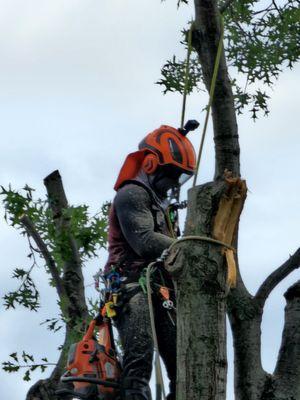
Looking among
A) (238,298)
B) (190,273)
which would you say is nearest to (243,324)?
(238,298)

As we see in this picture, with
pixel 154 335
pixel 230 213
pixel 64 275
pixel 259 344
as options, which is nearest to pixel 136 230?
pixel 154 335

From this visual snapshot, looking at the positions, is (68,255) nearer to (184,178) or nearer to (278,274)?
(278,274)

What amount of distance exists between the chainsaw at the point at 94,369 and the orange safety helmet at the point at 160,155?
1.06 meters

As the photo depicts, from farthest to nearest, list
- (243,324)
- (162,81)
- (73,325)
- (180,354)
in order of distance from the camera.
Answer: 1. (162,81)
2. (73,325)
3. (243,324)
4. (180,354)

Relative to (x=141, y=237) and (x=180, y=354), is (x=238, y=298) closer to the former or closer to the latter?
(x=141, y=237)

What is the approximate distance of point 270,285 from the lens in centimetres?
1005

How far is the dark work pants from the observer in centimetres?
807

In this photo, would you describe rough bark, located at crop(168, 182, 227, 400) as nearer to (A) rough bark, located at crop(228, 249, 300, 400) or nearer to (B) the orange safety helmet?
(B) the orange safety helmet

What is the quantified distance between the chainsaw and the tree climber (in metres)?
0.14

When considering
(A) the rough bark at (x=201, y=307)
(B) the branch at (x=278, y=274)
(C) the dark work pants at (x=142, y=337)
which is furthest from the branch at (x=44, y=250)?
(A) the rough bark at (x=201, y=307)

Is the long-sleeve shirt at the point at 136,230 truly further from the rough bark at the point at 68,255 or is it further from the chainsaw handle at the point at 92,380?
the rough bark at the point at 68,255

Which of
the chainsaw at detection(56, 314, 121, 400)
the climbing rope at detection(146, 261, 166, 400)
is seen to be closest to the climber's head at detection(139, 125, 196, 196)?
the climbing rope at detection(146, 261, 166, 400)

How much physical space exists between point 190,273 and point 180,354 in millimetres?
442

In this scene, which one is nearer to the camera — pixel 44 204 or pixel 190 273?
pixel 190 273
